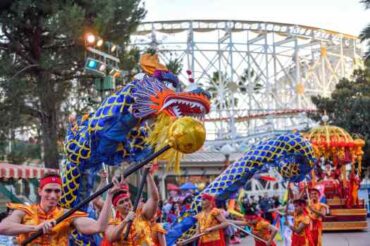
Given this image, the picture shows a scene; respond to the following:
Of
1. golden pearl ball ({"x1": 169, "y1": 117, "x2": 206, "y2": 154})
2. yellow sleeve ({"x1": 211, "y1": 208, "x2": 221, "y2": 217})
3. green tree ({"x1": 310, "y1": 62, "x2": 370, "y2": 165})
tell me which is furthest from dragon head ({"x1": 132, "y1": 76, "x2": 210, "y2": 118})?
green tree ({"x1": 310, "y1": 62, "x2": 370, "y2": 165})

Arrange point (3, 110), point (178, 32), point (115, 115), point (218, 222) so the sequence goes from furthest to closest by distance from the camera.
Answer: point (178, 32) < point (3, 110) < point (218, 222) < point (115, 115)

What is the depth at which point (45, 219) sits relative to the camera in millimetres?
4688

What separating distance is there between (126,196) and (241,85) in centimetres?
4294

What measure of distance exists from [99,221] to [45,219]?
516 millimetres

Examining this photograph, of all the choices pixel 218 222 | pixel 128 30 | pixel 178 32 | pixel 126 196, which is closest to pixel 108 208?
pixel 126 196

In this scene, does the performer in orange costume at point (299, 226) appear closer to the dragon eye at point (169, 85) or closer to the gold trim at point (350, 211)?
the dragon eye at point (169, 85)

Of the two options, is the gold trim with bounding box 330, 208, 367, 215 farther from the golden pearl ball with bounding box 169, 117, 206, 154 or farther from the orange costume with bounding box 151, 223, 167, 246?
the golden pearl ball with bounding box 169, 117, 206, 154

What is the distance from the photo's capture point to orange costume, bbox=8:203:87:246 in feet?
15.2

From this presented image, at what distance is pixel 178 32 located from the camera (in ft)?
149

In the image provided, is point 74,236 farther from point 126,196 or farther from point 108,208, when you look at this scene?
point 108,208

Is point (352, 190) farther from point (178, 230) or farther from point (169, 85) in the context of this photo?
point (169, 85)

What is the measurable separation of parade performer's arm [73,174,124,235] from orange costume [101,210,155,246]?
1073 mm

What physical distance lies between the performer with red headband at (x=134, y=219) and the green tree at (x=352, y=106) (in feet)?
76.2

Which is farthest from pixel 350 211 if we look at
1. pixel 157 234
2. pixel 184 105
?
pixel 184 105
